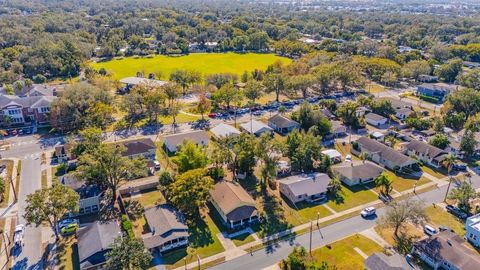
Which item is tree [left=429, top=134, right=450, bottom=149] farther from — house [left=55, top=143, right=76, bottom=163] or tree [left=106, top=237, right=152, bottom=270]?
house [left=55, top=143, right=76, bottom=163]

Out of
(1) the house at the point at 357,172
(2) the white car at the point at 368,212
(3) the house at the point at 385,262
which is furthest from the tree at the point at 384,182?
(3) the house at the point at 385,262

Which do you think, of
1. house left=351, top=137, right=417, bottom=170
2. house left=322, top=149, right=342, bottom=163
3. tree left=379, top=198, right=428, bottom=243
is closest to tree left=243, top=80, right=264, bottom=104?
house left=351, top=137, right=417, bottom=170

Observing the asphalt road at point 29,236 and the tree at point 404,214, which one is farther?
the tree at point 404,214

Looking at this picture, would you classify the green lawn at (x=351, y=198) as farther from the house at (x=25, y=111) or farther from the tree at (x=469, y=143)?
the house at (x=25, y=111)

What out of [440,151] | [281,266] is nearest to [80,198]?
[281,266]

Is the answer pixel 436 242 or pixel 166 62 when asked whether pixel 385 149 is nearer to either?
pixel 436 242

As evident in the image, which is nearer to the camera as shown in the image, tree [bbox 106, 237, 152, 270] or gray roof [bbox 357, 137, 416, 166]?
tree [bbox 106, 237, 152, 270]

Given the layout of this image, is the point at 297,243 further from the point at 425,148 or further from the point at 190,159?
the point at 425,148
